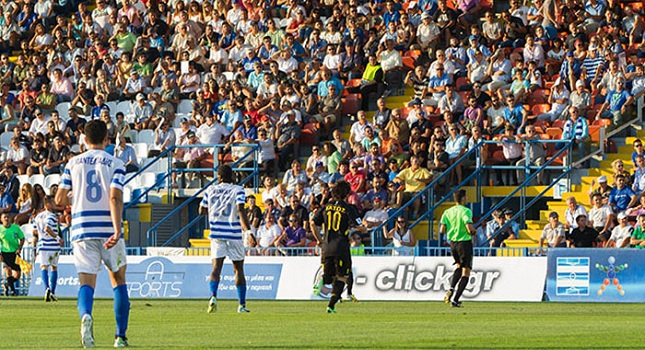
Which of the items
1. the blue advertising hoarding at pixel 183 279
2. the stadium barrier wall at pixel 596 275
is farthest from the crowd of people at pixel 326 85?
the stadium barrier wall at pixel 596 275

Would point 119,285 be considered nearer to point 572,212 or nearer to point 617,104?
point 572,212

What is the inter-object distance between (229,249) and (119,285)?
765cm

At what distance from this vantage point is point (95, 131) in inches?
520

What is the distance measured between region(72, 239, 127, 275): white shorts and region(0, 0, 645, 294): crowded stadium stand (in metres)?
13.2

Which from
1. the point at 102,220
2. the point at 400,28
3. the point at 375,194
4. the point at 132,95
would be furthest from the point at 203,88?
the point at 102,220

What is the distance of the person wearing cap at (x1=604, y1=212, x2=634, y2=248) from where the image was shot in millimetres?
25891

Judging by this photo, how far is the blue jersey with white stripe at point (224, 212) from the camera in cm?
2106

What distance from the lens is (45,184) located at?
34.3 meters

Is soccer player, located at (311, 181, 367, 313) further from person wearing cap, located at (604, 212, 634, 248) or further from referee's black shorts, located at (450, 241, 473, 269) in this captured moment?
person wearing cap, located at (604, 212, 634, 248)

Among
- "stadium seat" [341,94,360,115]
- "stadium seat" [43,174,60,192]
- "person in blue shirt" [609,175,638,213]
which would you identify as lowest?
"person in blue shirt" [609,175,638,213]

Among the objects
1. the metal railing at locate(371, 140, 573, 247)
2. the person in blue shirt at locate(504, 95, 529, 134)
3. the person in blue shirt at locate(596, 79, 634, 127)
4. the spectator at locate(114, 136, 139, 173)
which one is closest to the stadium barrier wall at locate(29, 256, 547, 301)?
the metal railing at locate(371, 140, 573, 247)

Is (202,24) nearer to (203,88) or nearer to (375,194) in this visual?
(203,88)

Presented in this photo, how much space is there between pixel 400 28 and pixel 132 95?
23.7ft

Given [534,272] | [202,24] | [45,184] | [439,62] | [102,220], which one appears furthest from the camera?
[202,24]
